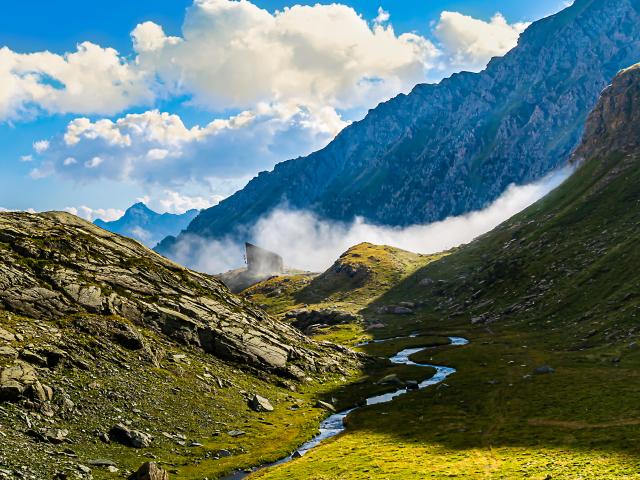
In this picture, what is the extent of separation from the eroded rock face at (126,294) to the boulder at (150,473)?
32.9 metres

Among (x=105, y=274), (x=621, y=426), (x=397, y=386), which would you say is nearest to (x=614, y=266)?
(x=397, y=386)

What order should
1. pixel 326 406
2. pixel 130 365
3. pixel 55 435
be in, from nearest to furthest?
pixel 55 435 < pixel 130 365 < pixel 326 406

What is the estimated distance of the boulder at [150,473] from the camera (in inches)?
2183

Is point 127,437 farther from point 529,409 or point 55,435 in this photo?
point 529,409

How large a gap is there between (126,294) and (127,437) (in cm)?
4712

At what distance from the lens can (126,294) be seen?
4195 inches

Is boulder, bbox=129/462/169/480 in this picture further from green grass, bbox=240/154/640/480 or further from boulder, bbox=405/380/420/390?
boulder, bbox=405/380/420/390

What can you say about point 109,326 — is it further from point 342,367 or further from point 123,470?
point 342,367

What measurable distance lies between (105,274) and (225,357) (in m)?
32.2

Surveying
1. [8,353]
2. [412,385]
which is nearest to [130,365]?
[8,353]

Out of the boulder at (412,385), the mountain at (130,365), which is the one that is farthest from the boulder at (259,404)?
the boulder at (412,385)

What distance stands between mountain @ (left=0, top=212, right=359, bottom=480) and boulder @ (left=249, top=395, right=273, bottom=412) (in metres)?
0.38

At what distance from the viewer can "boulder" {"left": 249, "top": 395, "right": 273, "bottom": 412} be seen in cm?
9025

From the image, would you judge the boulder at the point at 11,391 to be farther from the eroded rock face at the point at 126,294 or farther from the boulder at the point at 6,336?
the eroded rock face at the point at 126,294
